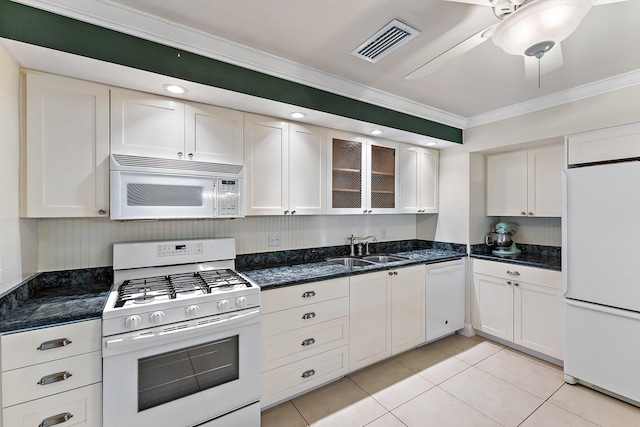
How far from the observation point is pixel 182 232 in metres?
2.29

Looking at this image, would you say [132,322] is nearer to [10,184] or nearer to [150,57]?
[10,184]

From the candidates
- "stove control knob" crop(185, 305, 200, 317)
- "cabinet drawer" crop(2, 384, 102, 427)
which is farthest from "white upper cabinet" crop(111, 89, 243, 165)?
"cabinet drawer" crop(2, 384, 102, 427)

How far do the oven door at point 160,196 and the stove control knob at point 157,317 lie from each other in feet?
2.13

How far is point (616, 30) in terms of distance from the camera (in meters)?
1.73

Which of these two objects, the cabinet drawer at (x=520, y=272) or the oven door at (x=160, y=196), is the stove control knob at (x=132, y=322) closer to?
the oven door at (x=160, y=196)

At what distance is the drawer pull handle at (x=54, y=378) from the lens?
53.9 inches

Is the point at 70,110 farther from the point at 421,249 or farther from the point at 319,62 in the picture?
the point at 421,249

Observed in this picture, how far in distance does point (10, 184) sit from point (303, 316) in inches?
74.0

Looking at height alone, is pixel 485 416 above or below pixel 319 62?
below

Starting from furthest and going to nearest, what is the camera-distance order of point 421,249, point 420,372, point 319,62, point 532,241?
point 421,249 → point 532,241 → point 420,372 → point 319,62

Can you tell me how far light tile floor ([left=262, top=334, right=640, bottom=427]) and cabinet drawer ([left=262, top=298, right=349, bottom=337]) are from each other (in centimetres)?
60

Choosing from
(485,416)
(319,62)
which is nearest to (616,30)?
(319,62)

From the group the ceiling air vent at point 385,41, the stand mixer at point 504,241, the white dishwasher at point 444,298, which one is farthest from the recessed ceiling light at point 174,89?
the stand mixer at point 504,241

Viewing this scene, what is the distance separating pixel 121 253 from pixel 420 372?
8.64ft
